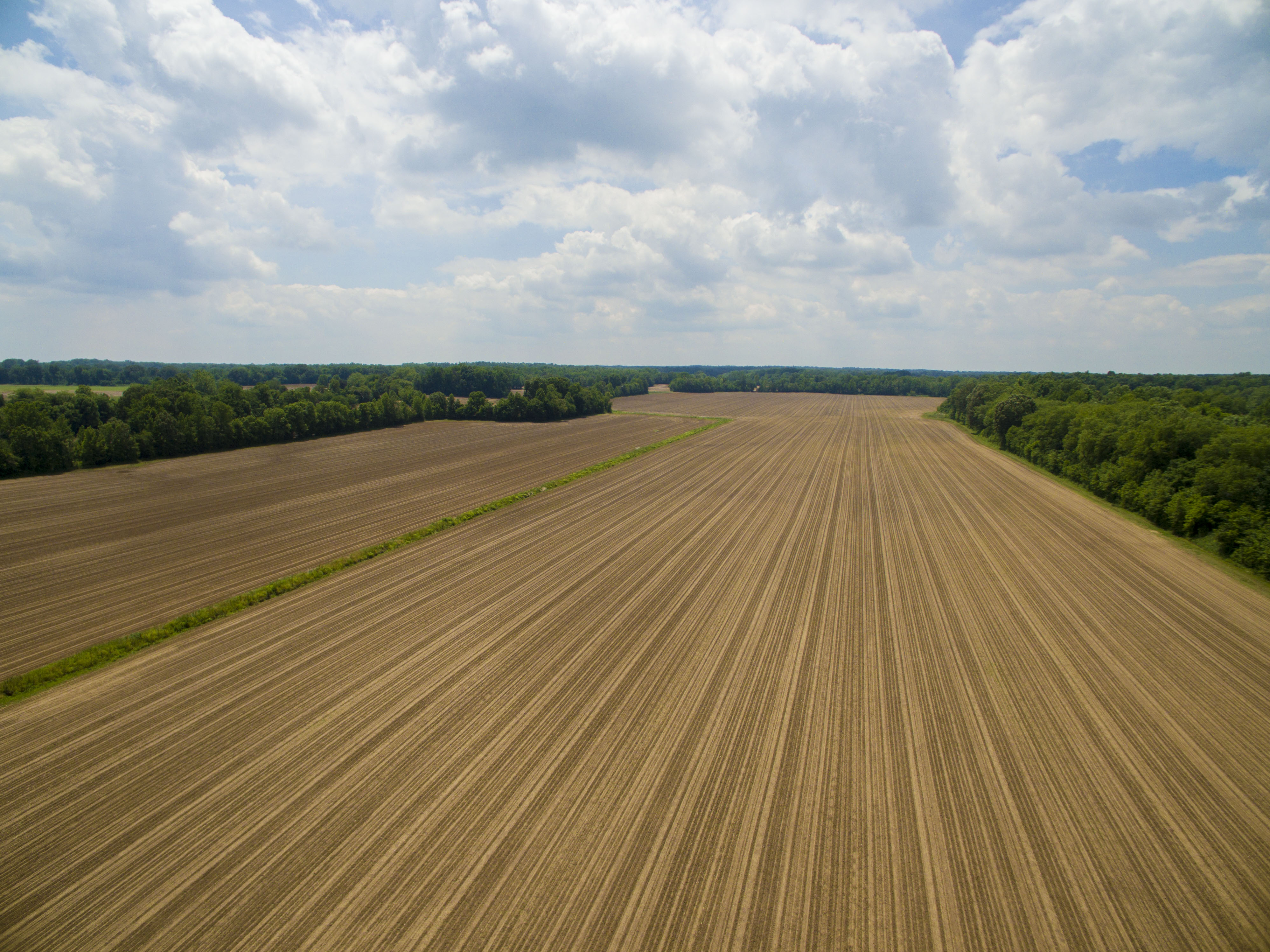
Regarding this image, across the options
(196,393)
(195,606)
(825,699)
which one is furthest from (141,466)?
(825,699)

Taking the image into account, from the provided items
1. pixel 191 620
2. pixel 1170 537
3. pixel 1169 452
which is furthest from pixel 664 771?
pixel 1169 452

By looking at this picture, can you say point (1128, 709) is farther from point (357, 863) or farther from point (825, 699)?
point (357, 863)

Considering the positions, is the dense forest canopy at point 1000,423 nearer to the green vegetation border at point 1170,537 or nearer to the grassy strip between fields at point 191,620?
the green vegetation border at point 1170,537

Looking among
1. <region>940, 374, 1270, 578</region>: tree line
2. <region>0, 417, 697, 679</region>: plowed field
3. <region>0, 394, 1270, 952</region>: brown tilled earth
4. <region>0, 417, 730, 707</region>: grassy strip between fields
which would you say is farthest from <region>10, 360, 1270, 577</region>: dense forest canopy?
<region>0, 417, 730, 707</region>: grassy strip between fields

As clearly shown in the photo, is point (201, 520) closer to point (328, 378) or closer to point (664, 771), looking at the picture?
point (664, 771)

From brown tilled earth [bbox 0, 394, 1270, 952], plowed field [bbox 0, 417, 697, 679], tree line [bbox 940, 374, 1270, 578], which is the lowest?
brown tilled earth [bbox 0, 394, 1270, 952]

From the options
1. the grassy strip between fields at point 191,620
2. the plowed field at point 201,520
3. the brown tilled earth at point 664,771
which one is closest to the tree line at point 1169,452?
the brown tilled earth at point 664,771

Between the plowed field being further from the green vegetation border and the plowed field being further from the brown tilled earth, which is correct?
the green vegetation border
